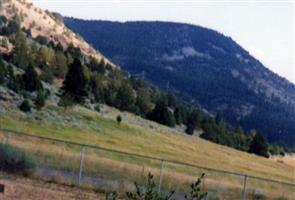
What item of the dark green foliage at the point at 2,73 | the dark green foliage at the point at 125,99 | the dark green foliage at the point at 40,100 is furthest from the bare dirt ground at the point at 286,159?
the dark green foliage at the point at 40,100

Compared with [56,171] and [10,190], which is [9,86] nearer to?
[56,171]

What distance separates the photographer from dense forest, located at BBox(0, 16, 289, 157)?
99.4 meters

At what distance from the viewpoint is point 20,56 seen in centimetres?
12412

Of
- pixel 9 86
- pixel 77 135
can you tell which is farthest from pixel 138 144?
pixel 9 86

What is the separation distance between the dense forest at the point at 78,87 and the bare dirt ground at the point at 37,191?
61.0 metres

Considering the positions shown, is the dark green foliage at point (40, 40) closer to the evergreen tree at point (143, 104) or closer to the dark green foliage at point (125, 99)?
the evergreen tree at point (143, 104)

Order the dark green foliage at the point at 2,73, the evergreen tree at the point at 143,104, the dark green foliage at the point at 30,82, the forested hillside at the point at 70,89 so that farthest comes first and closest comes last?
1. the evergreen tree at the point at 143,104
2. the dark green foliage at the point at 30,82
3. the dark green foliage at the point at 2,73
4. the forested hillside at the point at 70,89

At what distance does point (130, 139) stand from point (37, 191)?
2760 inches

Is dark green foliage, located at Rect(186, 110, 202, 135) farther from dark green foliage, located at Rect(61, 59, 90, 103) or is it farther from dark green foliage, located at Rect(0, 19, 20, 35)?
dark green foliage, located at Rect(61, 59, 90, 103)

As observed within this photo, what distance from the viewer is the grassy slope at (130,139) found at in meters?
78.6

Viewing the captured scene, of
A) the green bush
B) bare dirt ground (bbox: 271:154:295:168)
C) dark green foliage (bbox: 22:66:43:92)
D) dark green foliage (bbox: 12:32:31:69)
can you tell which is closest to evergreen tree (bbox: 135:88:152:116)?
dark green foliage (bbox: 12:32:31:69)

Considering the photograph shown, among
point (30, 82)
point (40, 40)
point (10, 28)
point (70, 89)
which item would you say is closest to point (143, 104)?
point (70, 89)

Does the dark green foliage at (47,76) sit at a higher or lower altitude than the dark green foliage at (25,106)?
higher

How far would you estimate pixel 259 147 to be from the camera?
481 feet
